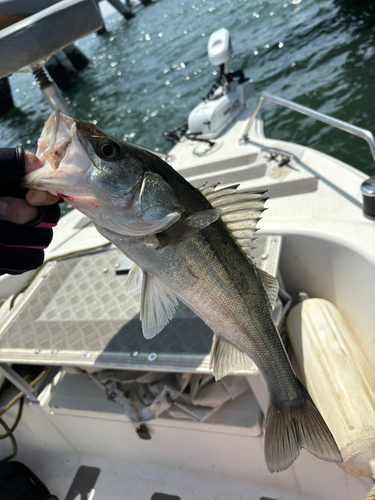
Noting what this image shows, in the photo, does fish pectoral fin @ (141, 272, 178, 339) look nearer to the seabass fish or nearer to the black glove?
the seabass fish

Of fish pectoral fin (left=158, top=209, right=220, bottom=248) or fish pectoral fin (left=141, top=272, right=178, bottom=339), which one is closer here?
fish pectoral fin (left=158, top=209, right=220, bottom=248)

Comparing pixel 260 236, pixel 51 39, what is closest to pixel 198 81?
pixel 51 39

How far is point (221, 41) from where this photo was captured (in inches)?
255

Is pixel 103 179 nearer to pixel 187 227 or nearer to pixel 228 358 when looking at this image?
pixel 187 227

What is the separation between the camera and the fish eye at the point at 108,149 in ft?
4.56

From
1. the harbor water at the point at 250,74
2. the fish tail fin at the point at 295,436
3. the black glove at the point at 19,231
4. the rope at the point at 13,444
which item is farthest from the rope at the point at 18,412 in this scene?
the harbor water at the point at 250,74

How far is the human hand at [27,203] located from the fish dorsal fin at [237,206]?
716 mm

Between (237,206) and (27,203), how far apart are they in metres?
0.93

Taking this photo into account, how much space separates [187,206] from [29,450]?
Answer: 3400mm

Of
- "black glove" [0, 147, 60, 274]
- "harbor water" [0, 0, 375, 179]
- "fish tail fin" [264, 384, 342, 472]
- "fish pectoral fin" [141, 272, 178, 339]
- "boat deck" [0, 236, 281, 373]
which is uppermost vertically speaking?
"black glove" [0, 147, 60, 274]

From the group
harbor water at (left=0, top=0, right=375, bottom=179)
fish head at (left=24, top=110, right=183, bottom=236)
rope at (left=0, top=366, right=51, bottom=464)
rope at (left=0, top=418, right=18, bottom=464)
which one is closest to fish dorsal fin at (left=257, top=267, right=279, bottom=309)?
fish head at (left=24, top=110, right=183, bottom=236)

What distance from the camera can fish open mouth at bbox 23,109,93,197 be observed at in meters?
1.30

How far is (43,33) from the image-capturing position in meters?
3.17

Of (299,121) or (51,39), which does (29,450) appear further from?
(299,121)
